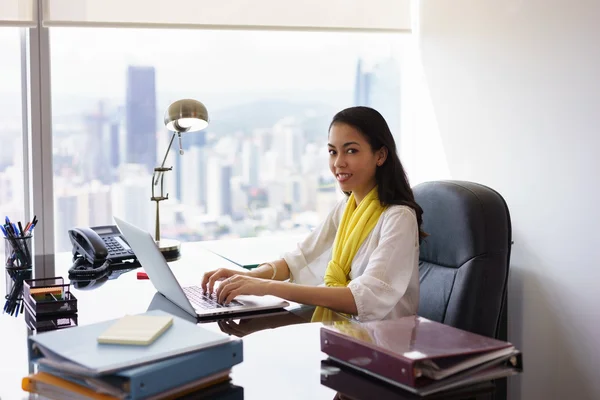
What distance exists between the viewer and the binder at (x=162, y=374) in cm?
101

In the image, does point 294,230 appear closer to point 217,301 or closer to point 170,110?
point 170,110

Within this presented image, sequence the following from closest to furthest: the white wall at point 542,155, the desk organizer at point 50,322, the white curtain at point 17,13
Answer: the desk organizer at point 50,322, the white wall at point 542,155, the white curtain at point 17,13

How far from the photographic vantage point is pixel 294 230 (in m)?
3.24

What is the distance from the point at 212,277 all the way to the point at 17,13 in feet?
4.82

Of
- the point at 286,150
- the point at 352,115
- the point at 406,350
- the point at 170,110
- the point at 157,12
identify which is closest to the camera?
the point at 406,350

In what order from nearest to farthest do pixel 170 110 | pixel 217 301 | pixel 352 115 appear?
pixel 217 301 < pixel 352 115 < pixel 170 110

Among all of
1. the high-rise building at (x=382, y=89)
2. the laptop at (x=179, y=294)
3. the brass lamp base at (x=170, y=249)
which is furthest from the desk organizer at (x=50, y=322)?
the high-rise building at (x=382, y=89)

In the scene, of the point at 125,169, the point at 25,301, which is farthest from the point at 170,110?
the point at 25,301

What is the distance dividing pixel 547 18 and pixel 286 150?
1224 millimetres

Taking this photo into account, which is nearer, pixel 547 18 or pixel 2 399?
pixel 2 399

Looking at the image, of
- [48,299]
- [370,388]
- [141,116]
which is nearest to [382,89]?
[141,116]

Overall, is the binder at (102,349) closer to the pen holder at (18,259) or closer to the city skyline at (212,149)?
the pen holder at (18,259)

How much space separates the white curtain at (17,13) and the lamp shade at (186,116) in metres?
0.73

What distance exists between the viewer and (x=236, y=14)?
2922 millimetres
